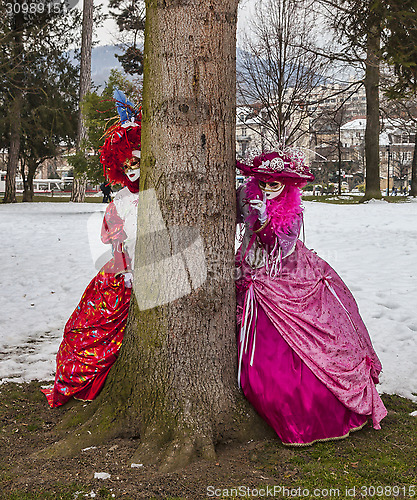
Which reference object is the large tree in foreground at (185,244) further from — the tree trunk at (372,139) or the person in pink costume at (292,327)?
the tree trunk at (372,139)

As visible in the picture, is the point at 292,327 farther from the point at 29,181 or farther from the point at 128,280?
the point at 29,181

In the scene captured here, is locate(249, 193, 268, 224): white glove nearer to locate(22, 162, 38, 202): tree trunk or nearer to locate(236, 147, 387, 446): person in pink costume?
locate(236, 147, 387, 446): person in pink costume

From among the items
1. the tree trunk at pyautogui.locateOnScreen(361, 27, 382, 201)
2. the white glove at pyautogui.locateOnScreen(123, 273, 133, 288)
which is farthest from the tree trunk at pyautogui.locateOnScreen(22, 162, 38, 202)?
the white glove at pyautogui.locateOnScreen(123, 273, 133, 288)

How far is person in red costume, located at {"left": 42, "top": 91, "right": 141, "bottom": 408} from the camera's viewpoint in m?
3.32

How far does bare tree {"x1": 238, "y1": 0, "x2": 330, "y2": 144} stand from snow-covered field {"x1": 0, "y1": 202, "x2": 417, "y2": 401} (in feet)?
26.4

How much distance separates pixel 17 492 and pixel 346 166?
53.5 meters

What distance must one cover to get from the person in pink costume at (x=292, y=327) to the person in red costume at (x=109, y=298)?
2.24ft

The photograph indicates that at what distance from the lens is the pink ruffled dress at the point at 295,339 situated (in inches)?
112

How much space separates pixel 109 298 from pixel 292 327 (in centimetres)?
112

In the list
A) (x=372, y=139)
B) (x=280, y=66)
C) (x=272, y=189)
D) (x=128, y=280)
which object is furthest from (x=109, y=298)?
(x=280, y=66)

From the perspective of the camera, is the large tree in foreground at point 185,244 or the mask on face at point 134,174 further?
the mask on face at point 134,174

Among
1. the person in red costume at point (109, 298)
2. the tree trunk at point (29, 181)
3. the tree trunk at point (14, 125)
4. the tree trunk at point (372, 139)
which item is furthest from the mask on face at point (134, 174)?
the tree trunk at point (29, 181)

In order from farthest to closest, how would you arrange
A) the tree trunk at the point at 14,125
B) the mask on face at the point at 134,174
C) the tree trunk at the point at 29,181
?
the tree trunk at the point at 29,181 < the tree trunk at the point at 14,125 < the mask on face at the point at 134,174

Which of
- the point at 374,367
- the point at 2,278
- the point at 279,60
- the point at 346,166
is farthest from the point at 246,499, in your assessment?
the point at 346,166
